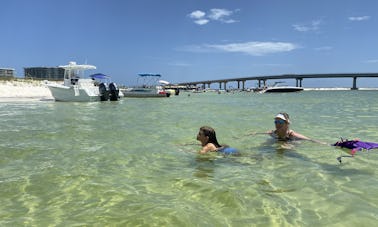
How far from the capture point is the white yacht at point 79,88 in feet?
122

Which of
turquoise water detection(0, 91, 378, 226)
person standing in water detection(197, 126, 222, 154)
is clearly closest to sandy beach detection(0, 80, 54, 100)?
turquoise water detection(0, 91, 378, 226)

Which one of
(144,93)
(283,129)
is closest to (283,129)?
(283,129)

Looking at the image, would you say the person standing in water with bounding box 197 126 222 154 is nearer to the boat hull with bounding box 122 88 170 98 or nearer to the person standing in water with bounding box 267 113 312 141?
the person standing in water with bounding box 267 113 312 141

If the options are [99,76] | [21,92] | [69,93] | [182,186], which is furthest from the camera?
[21,92]

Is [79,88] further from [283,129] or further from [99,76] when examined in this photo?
[283,129]

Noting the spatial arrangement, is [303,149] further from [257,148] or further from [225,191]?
[225,191]

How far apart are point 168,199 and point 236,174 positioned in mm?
1662

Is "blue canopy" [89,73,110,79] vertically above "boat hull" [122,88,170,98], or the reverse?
"blue canopy" [89,73,110,79]

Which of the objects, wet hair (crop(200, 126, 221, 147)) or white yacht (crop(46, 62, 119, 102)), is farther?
white yacht (crop(46, 62, 119, 102))

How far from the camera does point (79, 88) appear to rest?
37.4 meters

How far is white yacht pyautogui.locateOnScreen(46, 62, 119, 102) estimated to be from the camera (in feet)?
122

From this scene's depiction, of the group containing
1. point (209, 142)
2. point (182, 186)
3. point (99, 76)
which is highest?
point (99, 76)

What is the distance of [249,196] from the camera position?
5.02 meters

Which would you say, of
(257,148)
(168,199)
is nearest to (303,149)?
(257,148)
